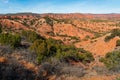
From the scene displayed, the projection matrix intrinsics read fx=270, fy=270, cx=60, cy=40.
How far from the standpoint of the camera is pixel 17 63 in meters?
15.4

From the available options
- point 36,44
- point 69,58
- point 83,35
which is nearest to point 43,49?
point 36,44

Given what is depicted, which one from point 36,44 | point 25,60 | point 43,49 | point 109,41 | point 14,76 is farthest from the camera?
point 109,41

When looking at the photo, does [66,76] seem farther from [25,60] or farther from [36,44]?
[36,44]

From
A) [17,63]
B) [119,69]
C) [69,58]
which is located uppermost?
[17,63]

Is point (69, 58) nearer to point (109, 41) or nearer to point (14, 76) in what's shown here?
point (14, 76)

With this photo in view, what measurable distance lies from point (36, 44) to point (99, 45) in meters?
25.2

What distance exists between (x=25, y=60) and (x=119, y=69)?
21.3ft

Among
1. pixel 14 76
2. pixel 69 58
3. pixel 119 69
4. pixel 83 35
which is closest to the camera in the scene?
pixel 14 76

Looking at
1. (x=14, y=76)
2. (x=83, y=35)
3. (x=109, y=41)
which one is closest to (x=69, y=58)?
(x=14, y=76)

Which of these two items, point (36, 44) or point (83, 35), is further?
point (83, 35)

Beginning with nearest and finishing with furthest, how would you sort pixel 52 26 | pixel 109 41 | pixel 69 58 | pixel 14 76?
pixel 14 76
pixel 69 58
pixel 109 41
pixel 52 26

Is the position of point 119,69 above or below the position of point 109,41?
above

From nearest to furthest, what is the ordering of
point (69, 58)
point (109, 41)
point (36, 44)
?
point (36, 44) < point (69, 58) < point (109, 41)

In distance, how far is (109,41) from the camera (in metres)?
46.2
